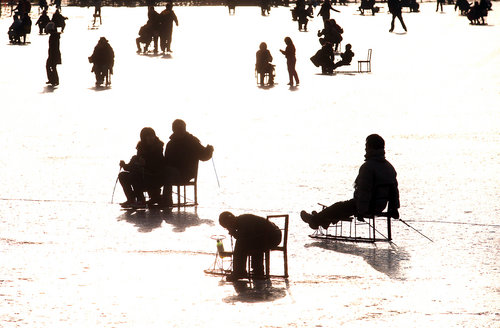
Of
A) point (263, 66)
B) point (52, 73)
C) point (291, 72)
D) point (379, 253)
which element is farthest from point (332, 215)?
point (52, 73)

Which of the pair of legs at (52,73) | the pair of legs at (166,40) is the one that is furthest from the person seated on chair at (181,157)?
the pair of legs at (166,40)

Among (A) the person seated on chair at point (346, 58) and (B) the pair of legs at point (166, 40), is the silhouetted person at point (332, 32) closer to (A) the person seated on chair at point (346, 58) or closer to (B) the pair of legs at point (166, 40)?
(A) the person seated on chair at point (346, 58)

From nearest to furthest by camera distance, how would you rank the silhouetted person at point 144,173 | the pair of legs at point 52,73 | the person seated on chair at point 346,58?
the silhouetted person at point 144,173 < the pair of legs at point 52,73 < the person seated on chair at point 346,58

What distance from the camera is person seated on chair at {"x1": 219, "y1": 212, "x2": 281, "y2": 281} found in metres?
9.64

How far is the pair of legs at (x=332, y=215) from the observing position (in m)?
11.3

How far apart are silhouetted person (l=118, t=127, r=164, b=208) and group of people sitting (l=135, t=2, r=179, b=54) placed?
19.9 metres

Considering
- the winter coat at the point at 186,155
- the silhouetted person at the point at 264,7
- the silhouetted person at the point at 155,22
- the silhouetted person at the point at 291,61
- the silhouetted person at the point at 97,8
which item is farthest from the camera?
the silhouetted person at the point at 264,7

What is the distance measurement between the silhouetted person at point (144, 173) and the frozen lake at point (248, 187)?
386 mm

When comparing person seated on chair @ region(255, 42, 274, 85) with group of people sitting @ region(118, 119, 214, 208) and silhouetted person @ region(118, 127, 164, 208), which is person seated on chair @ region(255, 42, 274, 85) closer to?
group of people sitting @ region(118, 119, 214, 208)

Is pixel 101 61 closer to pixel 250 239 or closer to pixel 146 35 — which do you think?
pixel 146 35

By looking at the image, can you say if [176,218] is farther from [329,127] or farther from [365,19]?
[365,19]

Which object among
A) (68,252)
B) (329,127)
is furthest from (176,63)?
(68,252)

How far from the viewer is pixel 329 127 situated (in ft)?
65.2

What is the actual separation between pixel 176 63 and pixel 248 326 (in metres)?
22.9
